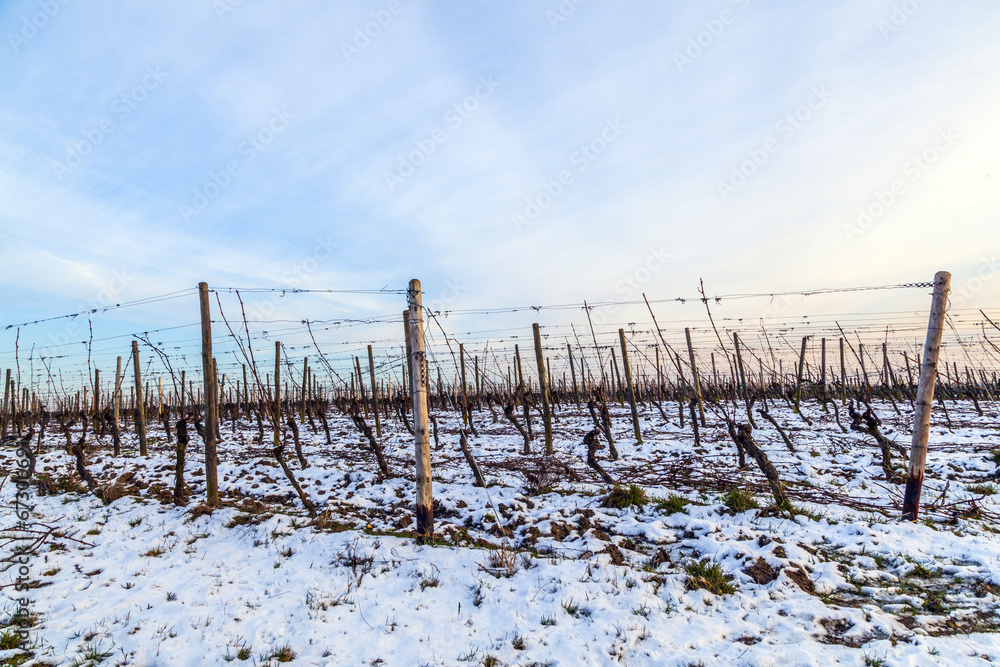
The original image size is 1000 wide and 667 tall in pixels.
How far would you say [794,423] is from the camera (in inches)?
526

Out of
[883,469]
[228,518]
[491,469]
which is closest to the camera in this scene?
[228,518]

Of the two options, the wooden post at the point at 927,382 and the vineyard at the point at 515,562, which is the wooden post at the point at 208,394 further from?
the wooden post at the point at 927,382

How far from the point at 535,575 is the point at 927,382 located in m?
4.16

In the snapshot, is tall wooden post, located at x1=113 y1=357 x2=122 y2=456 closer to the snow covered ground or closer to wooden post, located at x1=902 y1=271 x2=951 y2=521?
the snow covered ground

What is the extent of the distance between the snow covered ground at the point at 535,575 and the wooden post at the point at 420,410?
29 centimetres

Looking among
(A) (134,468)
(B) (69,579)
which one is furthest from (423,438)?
(A) (134,468)

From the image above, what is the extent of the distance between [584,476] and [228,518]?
4963 mm

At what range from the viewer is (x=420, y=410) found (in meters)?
4.75

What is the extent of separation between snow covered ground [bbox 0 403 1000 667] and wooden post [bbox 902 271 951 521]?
16.2 inches

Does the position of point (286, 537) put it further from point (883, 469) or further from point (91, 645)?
point (883, 469)

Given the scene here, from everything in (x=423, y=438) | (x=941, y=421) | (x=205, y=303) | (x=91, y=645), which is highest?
(x=205, y=303)

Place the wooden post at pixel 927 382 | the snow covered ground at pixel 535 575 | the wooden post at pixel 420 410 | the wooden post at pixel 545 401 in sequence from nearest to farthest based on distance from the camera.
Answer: the snow covered ground at pixel 535 575, the wooden post at pixel 927 382, the wooden post at pixel 420 410, the wooden post at pixel 545 401

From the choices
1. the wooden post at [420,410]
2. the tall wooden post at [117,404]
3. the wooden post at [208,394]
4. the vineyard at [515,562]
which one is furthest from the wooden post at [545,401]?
the tall wooden post at [117,404]

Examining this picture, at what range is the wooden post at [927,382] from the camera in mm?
4672
